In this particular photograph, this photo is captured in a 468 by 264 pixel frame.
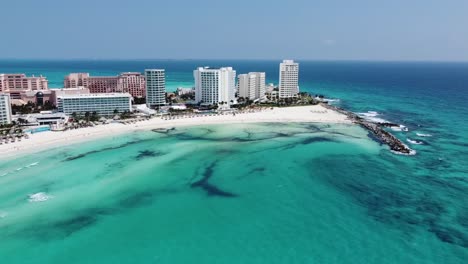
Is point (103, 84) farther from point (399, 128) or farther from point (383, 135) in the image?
point (399, 128)

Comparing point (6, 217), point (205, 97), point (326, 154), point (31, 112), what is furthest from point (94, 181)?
point (205, 97)

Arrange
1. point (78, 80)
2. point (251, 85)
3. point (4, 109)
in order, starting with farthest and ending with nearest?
point (78, 80) < point (251, 85) < point (4, 109)

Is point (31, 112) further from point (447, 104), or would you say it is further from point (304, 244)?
point (447, 104)

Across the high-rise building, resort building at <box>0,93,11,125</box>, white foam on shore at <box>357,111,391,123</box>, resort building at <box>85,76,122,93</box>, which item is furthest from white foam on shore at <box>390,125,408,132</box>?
resort building at <box>85,76,122,93</box>

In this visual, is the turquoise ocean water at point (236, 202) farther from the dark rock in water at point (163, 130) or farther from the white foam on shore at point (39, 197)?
the dark rock in water at point (163, 130)

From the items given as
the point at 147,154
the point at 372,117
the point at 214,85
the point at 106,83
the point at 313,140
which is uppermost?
the point at 106,83

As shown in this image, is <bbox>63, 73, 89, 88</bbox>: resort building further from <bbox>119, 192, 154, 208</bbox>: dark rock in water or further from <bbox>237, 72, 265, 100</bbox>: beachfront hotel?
<bbox>119, 192, 154, 208</bbox>: dark rock in water

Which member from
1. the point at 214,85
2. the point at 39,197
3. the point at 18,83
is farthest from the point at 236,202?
the point at 18,83
